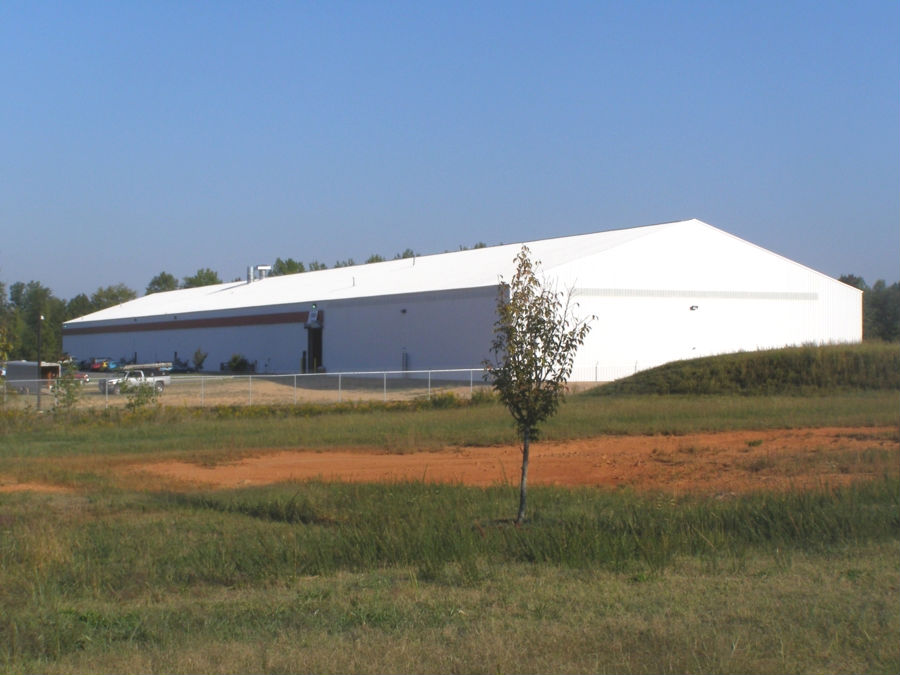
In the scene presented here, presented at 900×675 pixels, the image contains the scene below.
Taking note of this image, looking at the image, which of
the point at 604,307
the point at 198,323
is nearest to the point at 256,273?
the point at 198,323

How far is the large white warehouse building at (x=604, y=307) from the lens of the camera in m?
48.3

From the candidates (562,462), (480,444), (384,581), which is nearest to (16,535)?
(384,581)

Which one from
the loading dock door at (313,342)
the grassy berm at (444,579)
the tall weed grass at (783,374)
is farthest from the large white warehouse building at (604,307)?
the grassy berm at (444,579)

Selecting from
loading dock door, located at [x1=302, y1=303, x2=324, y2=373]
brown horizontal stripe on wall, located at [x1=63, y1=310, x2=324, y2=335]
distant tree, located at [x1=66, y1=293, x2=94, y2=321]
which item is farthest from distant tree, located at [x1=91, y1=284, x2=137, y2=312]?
loading dock door, located at [x1=302, y1=303, x2=324, y2=373]

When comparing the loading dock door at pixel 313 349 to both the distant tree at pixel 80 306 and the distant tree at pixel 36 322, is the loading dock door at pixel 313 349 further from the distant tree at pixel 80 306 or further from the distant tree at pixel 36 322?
the distant tree at pixel 80 306

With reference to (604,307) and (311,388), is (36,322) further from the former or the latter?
(604,307)

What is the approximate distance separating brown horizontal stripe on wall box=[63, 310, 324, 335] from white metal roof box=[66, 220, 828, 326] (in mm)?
749

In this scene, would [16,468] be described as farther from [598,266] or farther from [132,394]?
[598,266]

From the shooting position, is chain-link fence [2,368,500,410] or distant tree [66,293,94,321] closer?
chain-link fence [2,368,500,410]

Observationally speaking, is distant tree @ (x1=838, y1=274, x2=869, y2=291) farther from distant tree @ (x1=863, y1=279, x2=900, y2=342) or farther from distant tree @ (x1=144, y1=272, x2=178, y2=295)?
distant tree @ (x1=144, y1=272, x2=178, y2=295)

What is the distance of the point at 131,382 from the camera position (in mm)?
36438

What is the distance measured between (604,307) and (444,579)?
1578 inches

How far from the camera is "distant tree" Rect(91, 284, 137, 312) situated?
434 ft

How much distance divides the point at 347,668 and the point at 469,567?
9.25ft
